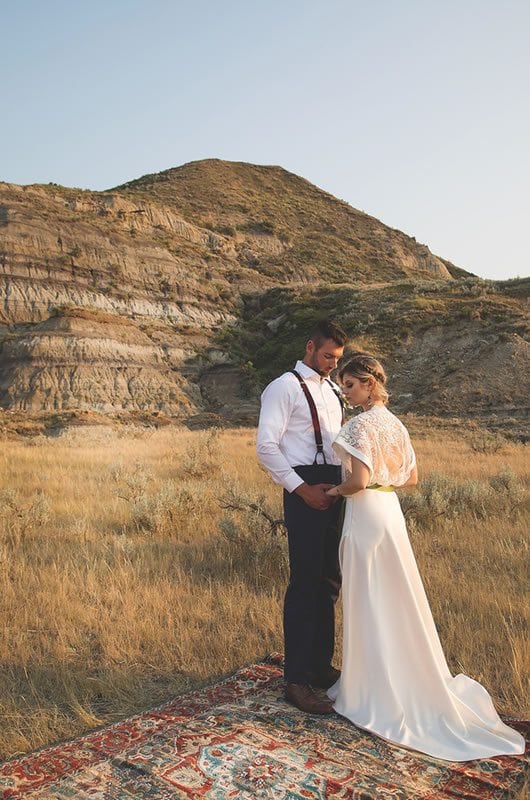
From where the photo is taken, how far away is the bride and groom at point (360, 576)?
347 centimetres

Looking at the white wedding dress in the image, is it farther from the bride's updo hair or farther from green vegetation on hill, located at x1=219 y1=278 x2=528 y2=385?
green vegetation on hill, located at x1=219 y1=278 x2=528 y2=385

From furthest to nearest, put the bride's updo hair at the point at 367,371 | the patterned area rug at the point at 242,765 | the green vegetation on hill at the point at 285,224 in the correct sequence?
the green vegetation on hill at the point at 285,224, the bride's updo hair at the point at 367,371, the patterned area rug at the point at 242,765

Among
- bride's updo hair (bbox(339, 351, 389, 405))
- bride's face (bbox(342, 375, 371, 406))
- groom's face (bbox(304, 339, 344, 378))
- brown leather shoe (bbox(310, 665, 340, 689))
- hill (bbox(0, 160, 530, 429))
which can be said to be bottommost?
brown leather shoe (bbox(310, 665, 340, 689))

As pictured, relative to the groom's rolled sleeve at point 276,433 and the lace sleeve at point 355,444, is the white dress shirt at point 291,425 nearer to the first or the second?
the groom's rolled sleeve at point 276,433

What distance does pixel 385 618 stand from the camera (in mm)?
3607

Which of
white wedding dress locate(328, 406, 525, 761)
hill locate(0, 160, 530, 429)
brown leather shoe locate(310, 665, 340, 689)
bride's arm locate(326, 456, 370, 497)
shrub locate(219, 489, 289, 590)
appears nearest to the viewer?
white wedding dress locate(328, 406, 525, 761)

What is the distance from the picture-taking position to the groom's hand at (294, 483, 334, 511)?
3.87 metres

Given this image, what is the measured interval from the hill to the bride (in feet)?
75.5

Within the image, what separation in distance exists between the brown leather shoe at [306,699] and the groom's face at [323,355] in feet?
6.39

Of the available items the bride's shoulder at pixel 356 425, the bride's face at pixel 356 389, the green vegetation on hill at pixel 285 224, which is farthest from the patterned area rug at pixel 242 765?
the green vegetation on hill at pixel 285 224

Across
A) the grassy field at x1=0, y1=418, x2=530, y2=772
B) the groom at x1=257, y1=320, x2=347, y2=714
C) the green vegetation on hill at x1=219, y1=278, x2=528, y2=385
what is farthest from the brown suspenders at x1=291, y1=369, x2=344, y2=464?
the green vegetation on hill at x1=219, y1=278, x2=528, y2=385

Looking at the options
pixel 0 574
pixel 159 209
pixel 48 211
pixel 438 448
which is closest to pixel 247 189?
pixel 159 209

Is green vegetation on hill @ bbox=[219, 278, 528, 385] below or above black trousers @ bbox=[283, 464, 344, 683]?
above

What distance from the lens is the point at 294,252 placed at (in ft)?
228
